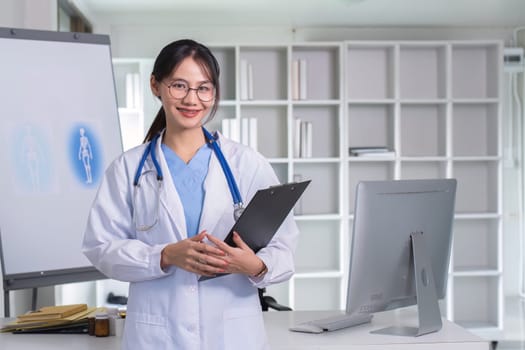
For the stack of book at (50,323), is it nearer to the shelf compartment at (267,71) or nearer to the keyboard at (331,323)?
the keyboard at (331,323)

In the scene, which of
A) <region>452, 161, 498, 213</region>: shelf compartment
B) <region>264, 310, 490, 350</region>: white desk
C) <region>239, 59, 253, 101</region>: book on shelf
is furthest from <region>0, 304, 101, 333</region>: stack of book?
<region>452, 161, 498, 213</region>: shelf compartment

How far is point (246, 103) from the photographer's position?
5926mm

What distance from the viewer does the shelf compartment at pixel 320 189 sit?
20.7 ft

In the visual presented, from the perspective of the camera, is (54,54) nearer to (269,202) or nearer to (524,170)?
(269,202)

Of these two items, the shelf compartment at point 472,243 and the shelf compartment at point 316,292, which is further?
the shelf compartment at point 472,243

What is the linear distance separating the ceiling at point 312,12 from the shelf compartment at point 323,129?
2.46ft

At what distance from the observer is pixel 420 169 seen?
6.46 meters

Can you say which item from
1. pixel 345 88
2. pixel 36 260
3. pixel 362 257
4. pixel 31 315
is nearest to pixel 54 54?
pixel 36 260

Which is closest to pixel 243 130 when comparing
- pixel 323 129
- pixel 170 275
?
pixel 323 129

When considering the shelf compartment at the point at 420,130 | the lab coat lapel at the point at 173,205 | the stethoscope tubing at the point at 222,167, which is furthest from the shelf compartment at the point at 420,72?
the lab coat lapel at the point at 173,205

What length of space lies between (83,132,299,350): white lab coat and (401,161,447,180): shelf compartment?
15.6ft

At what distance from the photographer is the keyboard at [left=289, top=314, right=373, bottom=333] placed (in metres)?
2.51

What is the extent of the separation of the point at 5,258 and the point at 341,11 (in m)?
3.84

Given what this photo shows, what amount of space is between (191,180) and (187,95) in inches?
7.8
